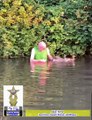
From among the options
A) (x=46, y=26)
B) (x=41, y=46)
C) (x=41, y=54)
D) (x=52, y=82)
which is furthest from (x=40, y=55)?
(x=52, y=82)

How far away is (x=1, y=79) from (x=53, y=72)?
2.36 metres

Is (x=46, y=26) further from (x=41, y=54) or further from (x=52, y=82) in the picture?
(x=52, y=82)

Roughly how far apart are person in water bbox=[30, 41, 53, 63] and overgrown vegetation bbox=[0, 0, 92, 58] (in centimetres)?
127

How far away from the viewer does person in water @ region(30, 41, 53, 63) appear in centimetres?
1920

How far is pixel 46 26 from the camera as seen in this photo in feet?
69.6

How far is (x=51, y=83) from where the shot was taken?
13.7 metres

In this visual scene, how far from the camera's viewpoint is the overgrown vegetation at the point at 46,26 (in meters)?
20.9

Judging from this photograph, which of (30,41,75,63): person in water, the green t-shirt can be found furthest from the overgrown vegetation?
the green t-shirt

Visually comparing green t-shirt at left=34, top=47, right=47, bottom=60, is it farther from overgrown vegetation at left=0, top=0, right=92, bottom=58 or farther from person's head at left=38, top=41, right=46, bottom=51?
overgrown vegetation at left=0, top=0, right=92, bottom=58

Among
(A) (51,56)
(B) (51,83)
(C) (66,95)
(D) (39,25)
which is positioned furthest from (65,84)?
(D) (39,25)

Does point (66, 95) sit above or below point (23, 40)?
below

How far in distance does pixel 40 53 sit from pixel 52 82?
5.46m

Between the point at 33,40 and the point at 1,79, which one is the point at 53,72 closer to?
the point at 1,79

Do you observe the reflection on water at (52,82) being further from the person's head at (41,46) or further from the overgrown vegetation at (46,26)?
the overgrown vegetation at (46,26)
